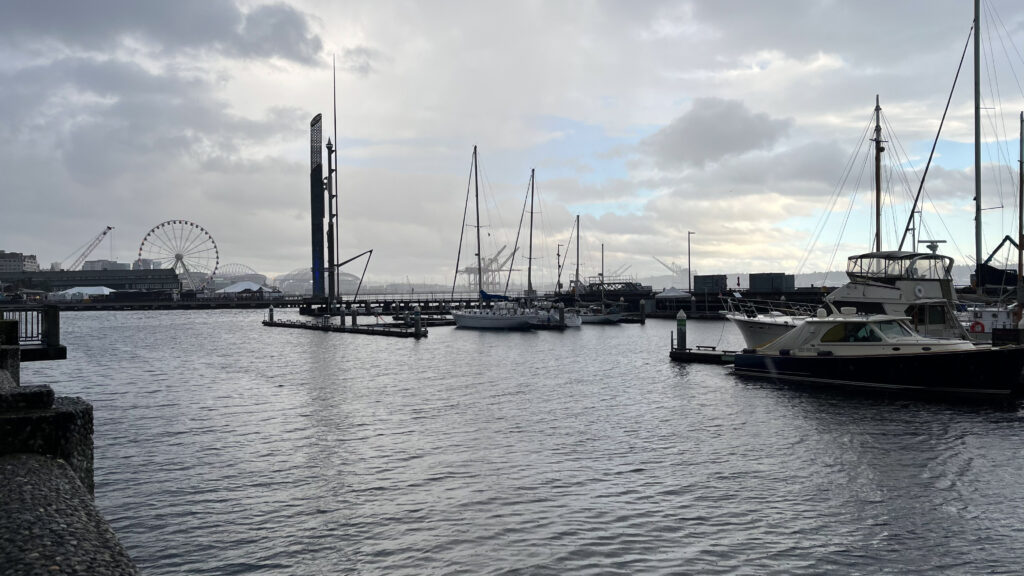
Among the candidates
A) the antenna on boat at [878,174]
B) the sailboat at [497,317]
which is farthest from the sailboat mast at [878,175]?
the sailboat at [497,317]

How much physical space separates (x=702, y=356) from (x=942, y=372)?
49.7 feet

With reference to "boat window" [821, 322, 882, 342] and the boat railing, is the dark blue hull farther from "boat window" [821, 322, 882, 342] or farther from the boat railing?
the boat railing

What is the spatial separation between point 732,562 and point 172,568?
9869mm

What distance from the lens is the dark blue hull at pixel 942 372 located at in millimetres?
28781

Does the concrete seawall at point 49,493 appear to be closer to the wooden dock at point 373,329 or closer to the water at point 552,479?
the water at point 552,479

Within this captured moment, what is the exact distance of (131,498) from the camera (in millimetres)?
15953

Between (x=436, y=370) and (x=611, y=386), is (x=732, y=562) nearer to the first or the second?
(x=611, y=386)

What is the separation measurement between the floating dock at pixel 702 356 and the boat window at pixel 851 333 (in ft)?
28.8

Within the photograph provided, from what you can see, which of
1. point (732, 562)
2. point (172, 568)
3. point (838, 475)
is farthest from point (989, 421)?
point (172, 568)

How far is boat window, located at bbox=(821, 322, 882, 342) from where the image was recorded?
103ft

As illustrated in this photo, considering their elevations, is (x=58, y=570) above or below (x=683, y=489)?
above

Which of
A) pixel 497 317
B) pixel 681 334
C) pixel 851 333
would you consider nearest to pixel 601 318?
pixel 497 317

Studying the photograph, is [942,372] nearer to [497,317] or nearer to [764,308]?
[764,308]

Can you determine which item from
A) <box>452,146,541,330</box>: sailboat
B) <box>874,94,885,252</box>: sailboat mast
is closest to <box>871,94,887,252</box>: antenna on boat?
<box>874,94,885,252</box>: sailboat mast
